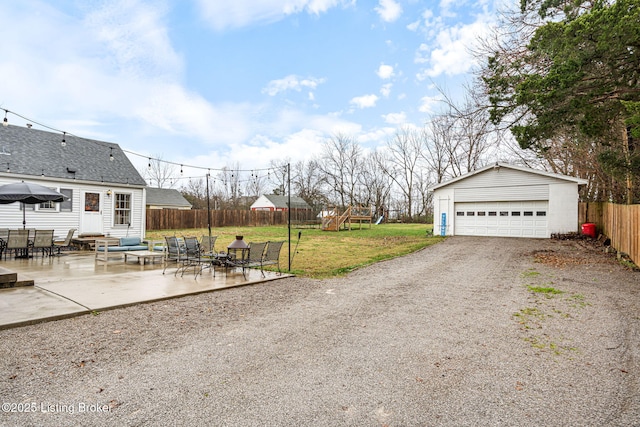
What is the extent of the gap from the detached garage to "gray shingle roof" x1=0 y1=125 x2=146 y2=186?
16.0m

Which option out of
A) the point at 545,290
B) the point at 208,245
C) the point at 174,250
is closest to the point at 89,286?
the point at 174,250

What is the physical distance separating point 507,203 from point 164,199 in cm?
3147

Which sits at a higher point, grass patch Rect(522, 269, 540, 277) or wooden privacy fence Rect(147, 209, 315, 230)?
wooden privacy fence Rect(147, 209, 315, 230)

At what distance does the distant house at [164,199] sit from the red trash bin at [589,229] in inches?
1332

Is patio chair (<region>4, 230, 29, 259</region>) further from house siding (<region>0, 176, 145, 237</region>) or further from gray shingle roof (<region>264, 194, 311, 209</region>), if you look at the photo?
gray shingle roof (<region>264, 194, 311, 209</region>)

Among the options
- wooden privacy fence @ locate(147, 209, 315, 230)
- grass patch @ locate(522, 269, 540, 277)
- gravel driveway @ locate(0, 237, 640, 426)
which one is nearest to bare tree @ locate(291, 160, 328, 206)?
wooden privacy fence @ locate(147, 209, 315, 230)

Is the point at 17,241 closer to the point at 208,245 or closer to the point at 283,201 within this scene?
the point at 208,245

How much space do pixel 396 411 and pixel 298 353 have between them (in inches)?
54.0

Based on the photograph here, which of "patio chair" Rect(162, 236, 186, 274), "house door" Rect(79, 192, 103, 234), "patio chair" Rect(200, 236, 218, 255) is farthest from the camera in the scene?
"house door" Rect(79, 192, 103, 234)

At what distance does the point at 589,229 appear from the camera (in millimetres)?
15695

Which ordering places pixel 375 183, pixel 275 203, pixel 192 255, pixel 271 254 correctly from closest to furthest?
pixel 271 254 < pixel 192 255 < pixel 375 183 < pixel 275 203

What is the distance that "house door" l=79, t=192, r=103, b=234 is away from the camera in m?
14.5

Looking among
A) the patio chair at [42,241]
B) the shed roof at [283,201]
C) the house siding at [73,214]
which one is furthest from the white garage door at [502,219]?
the shed roof at [283,201]

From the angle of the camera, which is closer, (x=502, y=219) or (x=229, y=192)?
(x=502, y=219)
